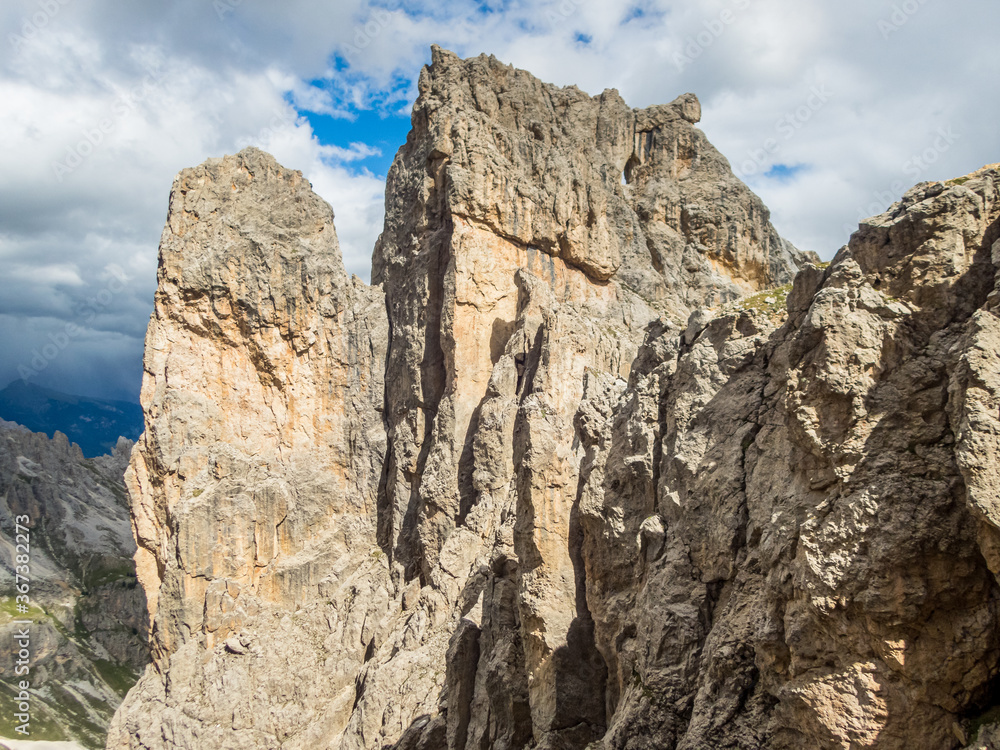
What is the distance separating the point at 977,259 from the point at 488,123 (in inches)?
1746

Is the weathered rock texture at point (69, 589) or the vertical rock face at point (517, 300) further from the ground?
the vertical rock face at point (517, 300)

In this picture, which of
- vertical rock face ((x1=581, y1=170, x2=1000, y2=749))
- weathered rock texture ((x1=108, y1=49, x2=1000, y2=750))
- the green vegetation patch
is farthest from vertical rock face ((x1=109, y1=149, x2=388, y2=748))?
the green vegetation patch

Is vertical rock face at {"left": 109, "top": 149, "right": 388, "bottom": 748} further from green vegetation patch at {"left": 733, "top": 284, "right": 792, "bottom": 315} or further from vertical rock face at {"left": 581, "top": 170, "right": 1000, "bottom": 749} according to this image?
green vegetation patch at {"left": 733, "top": 284, "right": 792, "bottom": 315}

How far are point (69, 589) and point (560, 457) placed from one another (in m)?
137

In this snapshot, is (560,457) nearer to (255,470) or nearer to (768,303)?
(768,303)

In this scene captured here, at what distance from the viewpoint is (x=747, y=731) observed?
1456 cm

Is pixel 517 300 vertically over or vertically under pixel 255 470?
over

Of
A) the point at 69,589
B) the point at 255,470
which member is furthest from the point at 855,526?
the point at 69,589

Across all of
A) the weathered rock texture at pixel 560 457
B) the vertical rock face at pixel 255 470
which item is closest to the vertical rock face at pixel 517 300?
the weathered rock texture at pixel 560 457

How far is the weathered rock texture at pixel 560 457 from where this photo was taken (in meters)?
12.3

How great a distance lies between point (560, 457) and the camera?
107 ft

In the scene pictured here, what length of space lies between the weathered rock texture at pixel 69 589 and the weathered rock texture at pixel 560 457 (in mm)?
81682

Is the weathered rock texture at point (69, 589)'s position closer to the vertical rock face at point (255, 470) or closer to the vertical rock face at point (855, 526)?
the vertical rock face at point (255, 470)

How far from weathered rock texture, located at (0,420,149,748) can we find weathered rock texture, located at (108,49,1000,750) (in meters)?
81.7
